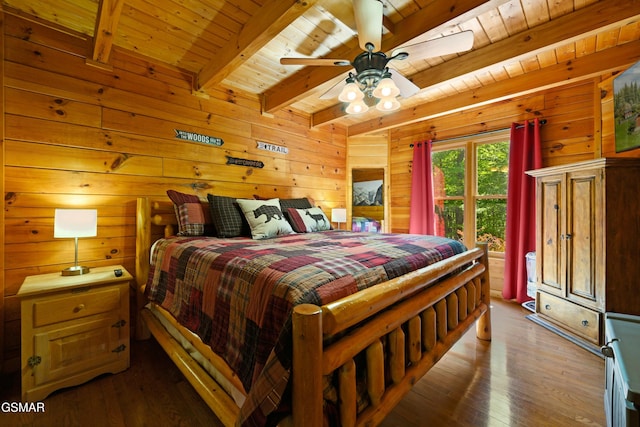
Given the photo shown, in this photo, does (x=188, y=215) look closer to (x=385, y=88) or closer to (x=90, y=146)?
(x=90, y=146)

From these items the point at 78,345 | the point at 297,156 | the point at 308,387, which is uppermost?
the point at 297,156

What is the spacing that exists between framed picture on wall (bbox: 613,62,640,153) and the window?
3.12 ft

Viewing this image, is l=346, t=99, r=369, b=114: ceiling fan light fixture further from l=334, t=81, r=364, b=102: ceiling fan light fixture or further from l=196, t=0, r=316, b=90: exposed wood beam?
l=196, t=0, r=316, b=90: exposed wood beam

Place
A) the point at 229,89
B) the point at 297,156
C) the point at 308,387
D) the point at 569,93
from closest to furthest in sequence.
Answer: the point at 308,387 → the point at 569,93 → the point at 229,89 → the point at 297,156

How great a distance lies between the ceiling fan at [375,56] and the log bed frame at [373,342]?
118cm

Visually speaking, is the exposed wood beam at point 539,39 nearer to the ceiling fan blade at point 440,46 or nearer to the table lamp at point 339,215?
the ceiling fan blade at point 440,46

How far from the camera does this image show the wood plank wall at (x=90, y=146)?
1.83m

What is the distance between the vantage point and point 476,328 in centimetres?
229

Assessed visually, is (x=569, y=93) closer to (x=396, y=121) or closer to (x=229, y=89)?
(x=396, y=121)

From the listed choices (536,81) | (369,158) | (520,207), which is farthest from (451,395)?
(369,158)

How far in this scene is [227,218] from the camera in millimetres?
2273

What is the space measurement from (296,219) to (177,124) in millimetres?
1481

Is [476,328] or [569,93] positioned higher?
[569,93]

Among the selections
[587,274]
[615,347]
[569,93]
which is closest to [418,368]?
[615,347]
